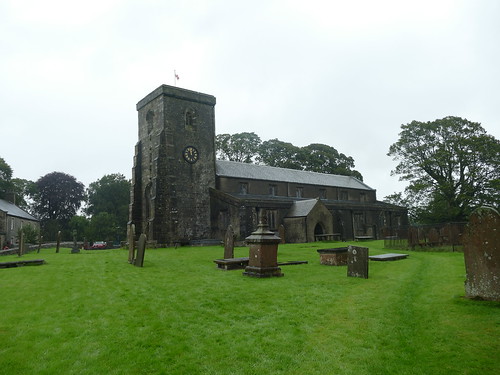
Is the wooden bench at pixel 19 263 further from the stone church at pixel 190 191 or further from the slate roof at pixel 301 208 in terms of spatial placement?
the slate roof at pixel 301 208

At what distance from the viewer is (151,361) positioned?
4605 millimetres

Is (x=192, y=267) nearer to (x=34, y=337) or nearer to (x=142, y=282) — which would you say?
(x=142, y=282)

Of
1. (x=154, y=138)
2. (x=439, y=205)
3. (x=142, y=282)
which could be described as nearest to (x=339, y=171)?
(x=439, y=205)

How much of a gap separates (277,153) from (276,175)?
18.0m

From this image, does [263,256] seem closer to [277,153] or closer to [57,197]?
[277,153]

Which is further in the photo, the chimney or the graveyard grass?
the chimney

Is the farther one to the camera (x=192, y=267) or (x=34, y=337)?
(x=192, y=267)

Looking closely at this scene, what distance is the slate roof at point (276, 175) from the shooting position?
129ft

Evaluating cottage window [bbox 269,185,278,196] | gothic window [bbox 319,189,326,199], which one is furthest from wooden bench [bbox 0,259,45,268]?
gothic window [bbox 319,189,326,199]

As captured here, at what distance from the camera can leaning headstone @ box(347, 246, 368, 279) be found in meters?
10.9

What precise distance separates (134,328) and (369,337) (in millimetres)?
3802

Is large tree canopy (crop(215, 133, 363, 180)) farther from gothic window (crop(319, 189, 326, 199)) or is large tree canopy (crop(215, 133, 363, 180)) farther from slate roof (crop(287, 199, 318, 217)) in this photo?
slate roof (crop(287, 199, 318, 217))

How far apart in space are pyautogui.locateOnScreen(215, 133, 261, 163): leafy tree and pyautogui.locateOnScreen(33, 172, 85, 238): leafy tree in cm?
2622

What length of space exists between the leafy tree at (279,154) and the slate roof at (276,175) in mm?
10587
